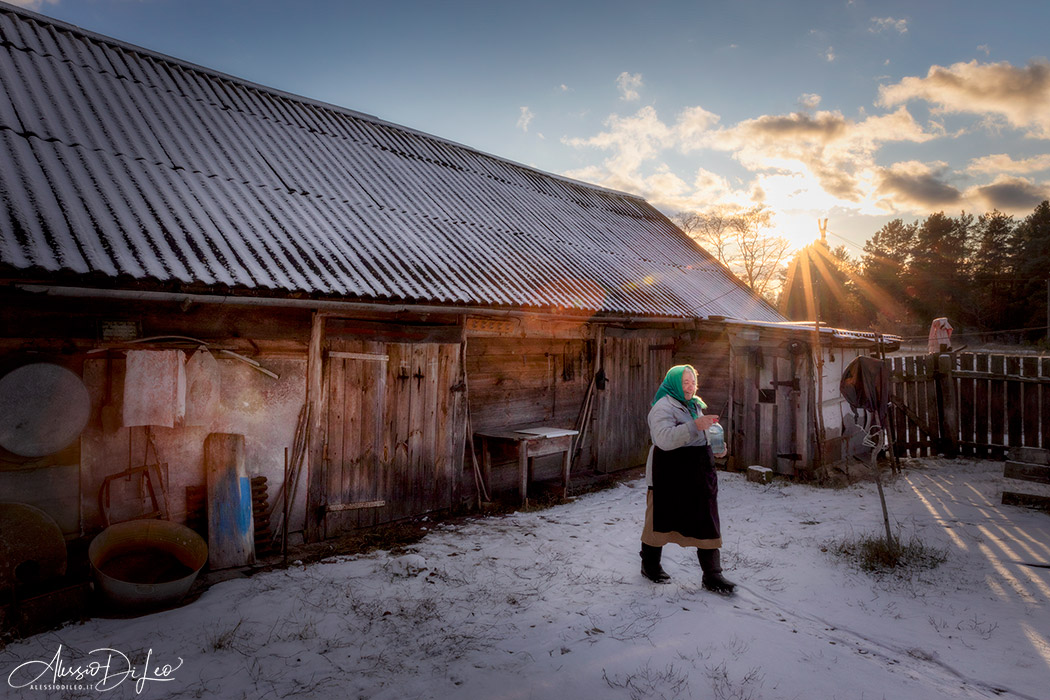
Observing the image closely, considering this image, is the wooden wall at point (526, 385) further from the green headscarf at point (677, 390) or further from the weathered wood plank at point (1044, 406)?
the weathered wood plank at point (1044, 406)

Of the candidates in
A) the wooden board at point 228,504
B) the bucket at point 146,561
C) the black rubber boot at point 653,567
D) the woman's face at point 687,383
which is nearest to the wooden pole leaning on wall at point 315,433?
the wooden board at point 228,504

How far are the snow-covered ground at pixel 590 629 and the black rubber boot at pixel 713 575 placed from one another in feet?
0.32

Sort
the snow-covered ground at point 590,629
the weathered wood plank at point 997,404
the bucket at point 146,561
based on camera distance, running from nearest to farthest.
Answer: the snow-covered ground at point 590,629
the bucket at point 146,561
the weathered wood plank at point 997,404

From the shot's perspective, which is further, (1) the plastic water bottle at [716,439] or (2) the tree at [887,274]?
(2) the tree at [887,274]

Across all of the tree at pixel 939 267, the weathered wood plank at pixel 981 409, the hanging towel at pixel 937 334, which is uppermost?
the tree at pixel 939 267

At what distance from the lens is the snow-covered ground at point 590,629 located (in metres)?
3.59

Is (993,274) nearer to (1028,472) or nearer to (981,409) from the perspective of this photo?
(981,409)

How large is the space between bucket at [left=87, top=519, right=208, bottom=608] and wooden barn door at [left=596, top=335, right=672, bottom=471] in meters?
6.61

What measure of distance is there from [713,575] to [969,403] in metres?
9.11

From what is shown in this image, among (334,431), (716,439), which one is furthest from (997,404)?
(334,431)

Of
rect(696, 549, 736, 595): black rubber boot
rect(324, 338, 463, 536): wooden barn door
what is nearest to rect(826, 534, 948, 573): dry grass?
rect(696, 549, 736, 595): black rubber boot

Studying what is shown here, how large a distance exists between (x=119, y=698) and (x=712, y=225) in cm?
3575

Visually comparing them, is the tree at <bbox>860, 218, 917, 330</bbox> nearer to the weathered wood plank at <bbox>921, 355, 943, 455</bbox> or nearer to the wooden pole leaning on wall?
the weathered wood plank at <bbox>921, 355, 943, 455</bbox>

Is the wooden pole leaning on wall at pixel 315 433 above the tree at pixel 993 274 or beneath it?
beneath
